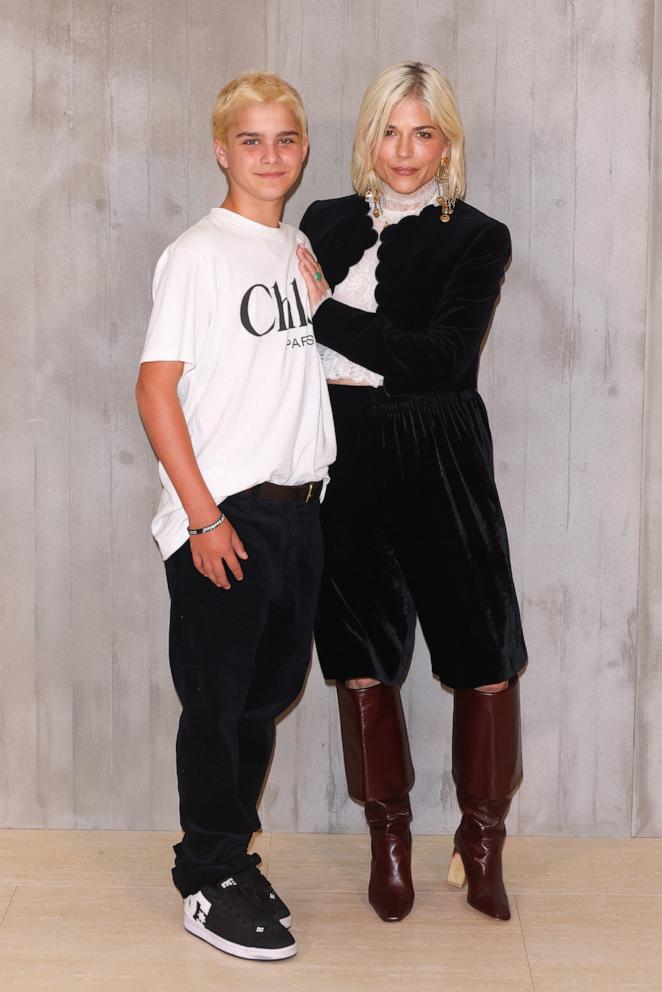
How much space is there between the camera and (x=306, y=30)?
7.89ft

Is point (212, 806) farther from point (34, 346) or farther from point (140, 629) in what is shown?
point (34, 346)

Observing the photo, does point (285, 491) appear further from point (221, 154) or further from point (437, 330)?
point (221, 154)

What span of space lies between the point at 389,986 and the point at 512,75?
181cm

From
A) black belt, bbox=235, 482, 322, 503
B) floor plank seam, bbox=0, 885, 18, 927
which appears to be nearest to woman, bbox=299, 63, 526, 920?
black belt, bbox=235, 482, 322, 503

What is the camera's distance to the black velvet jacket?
6.73 ft

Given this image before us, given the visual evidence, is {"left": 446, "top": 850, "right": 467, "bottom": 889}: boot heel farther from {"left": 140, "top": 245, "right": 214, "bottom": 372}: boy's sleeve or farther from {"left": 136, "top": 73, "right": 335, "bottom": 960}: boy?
{"left": 140, "top": 245, "right": 214, "bottom": 372}: boy's sleeve

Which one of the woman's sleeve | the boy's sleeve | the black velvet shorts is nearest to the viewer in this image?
the boy's sleeve

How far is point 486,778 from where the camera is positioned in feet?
7.28

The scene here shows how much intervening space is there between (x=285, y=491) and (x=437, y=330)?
1.32 feet

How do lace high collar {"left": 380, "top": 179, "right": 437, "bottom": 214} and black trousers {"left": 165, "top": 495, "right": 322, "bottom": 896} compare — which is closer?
black trousers {"left": 165, "top": 495, "right": 322, "bottom": 896}

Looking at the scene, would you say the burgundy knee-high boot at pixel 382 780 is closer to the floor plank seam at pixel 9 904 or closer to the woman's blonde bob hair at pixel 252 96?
the floor plank seam at pixel 9 904

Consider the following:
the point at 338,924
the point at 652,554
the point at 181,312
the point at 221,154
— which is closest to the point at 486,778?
the point at 338,924

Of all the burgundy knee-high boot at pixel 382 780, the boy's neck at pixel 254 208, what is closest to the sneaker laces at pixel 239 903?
the burgundy knee-high boot at pixel 382 780

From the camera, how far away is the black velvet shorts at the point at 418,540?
84.6 inches
